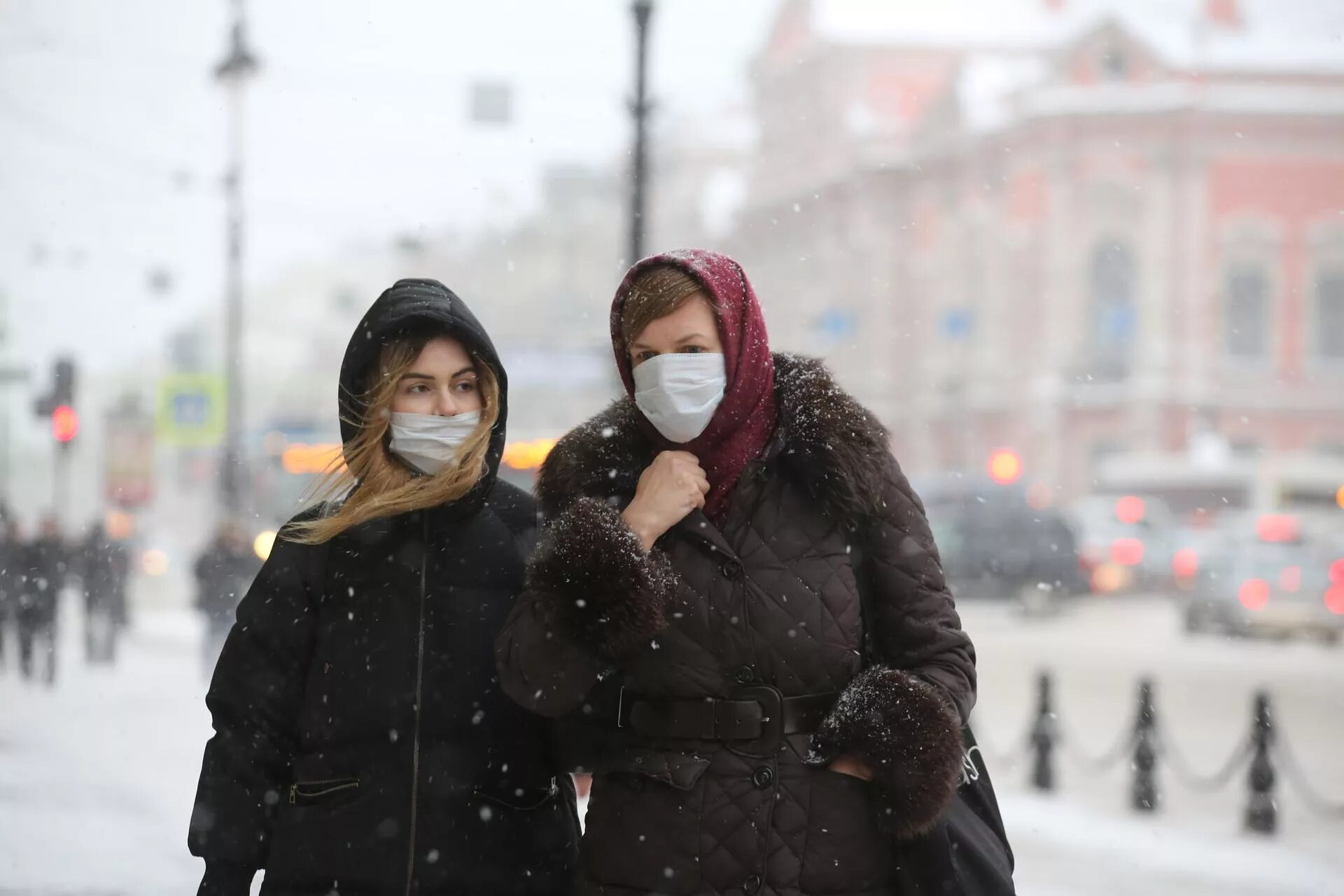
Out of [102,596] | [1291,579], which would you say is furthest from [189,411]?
[1291,579]

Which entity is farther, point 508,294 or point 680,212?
point 508,294

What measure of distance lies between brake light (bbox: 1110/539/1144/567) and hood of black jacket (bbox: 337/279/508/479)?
32317mm

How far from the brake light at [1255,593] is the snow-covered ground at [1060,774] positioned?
72 cm

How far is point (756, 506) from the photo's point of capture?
2.95 metres

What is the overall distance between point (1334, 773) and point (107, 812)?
32.3 ft

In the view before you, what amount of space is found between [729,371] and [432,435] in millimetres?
690

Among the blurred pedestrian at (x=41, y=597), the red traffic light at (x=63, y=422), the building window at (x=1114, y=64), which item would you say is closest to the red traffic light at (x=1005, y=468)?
the building window at (x=1114, y=64)

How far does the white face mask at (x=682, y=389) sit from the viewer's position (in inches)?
113

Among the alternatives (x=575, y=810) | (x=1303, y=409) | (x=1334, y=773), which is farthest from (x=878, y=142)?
(x=575, y=810)

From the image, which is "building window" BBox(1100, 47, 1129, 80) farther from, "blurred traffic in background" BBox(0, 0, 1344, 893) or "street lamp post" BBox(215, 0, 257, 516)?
"street lamp post" BBox(215, 0, 257, 516)

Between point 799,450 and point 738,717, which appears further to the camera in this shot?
point 799,450

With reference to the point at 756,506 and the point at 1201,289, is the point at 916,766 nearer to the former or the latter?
the point at 756,506

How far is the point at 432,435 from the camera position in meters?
3.25

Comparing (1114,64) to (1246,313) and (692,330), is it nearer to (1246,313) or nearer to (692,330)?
(1246,313)
